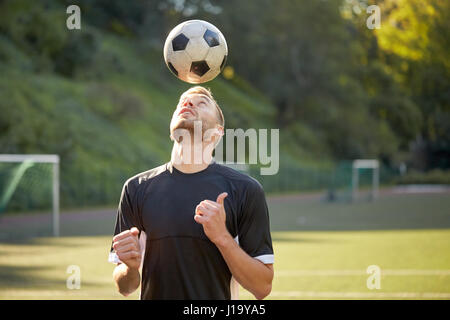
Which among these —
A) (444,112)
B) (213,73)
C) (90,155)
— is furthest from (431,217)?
(444,112)

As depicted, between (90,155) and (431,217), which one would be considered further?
(90,155)

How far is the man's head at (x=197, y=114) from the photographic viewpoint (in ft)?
11.3

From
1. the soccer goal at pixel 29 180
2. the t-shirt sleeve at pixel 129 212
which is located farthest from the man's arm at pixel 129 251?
the soccer goal at pixel 29 180

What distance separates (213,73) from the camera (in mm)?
4922

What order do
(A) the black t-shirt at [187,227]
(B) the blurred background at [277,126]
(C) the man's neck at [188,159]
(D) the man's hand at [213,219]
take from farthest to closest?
(B) the blurred background at [277,126] → (C) the man's neck at [188,159] → (A) the black t-shirt at [187,227] → (D) the man's hand at [213,219]

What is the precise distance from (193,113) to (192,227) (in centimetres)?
57

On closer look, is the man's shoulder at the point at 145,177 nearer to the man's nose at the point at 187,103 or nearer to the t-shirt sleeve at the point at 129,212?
the t-shirt sleeve at the point at 129,212

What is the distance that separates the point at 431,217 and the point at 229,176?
22.8 metres

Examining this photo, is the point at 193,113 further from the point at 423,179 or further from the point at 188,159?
the point at 423,179

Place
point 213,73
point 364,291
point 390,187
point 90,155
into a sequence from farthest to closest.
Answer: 1. point 390,187
2. point 90,155
3. point 364,291
4. point 213,73

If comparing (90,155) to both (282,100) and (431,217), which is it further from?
(282,100)

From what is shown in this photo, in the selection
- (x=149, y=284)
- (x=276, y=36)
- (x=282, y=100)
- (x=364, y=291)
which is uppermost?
(x=276, y=36)

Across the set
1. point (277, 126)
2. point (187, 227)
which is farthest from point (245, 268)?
point (277, 126)

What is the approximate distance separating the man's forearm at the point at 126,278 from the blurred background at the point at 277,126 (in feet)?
21.0
